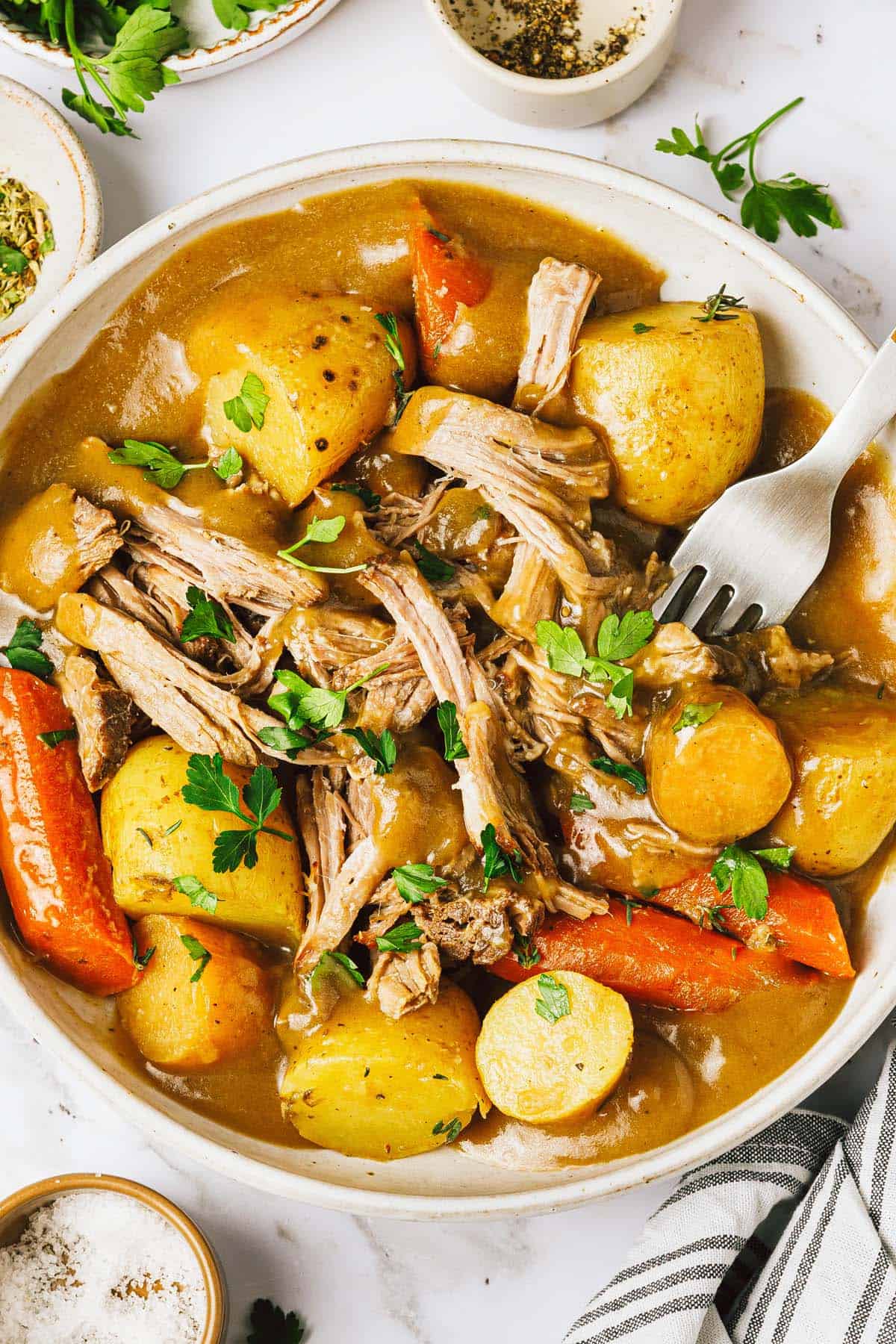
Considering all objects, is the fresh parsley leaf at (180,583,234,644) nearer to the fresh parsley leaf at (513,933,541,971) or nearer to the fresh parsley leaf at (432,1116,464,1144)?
the fresh parsley leaf at (513,933,541,971)

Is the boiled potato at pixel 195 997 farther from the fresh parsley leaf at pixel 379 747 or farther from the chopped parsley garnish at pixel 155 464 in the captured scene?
the chopped parsley garnish at pixel 155 464

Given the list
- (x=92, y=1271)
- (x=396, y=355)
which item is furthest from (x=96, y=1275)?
(x=396, y=355)

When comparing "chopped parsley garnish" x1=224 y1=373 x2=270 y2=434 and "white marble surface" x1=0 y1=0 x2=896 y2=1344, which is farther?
"white marble surface" x1=0 y1=0 x2=896 y2=1344

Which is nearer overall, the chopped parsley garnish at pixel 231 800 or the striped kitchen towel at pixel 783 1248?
the chopped parsley garnish at pixel 231 800

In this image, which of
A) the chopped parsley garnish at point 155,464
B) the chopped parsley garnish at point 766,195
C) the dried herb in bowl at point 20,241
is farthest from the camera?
the dried herb in bowl at point 20,241

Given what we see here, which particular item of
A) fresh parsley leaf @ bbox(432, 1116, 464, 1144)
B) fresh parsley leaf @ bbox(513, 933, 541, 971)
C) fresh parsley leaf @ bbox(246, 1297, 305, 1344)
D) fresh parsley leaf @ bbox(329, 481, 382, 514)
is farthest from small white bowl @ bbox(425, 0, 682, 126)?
fresh parsley leaf @ bbox(246, 1297, 305, 1344)

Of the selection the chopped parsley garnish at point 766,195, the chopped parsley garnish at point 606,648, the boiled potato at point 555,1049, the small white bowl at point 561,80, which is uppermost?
the small white bowl at point 561,80

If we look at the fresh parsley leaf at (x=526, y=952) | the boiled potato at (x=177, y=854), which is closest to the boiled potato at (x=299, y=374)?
the boiled potato at (x=177, y=854)
